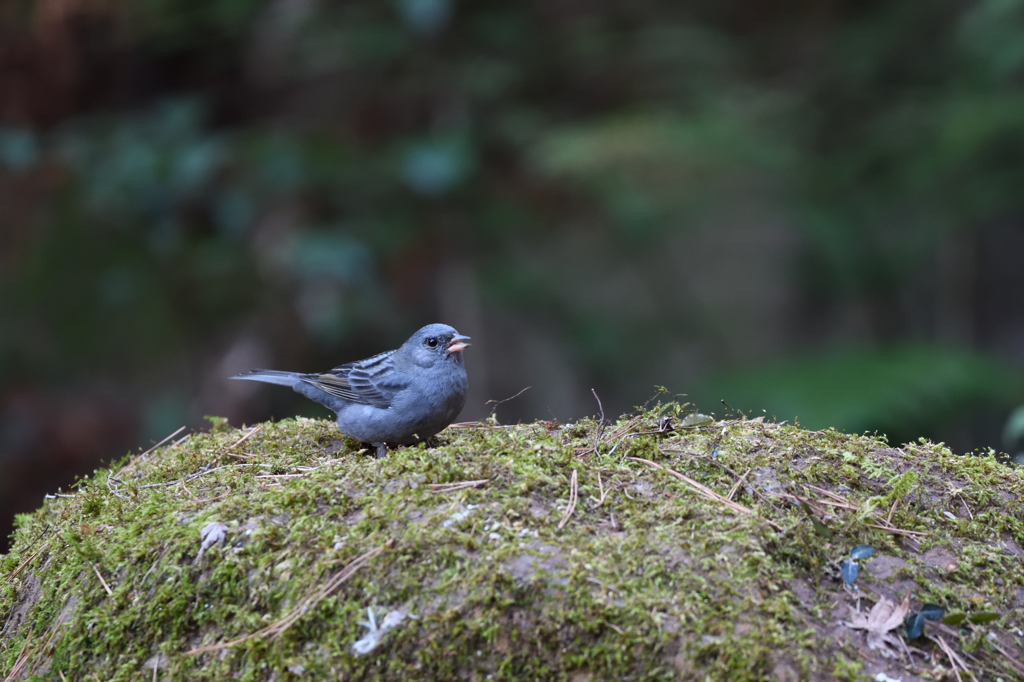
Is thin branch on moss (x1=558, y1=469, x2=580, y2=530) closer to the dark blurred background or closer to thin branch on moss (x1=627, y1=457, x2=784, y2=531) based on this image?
thin branch on moss (x1=627, y1=457, x2=784, y2=531)

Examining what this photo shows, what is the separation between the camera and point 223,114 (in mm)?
9812

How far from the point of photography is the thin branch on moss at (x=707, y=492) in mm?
2897

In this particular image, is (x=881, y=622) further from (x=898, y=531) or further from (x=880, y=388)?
(x=880, y=388)

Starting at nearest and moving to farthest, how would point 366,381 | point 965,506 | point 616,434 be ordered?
point 965,506
point 616,434
point 366,381

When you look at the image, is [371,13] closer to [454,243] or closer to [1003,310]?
[454,243]

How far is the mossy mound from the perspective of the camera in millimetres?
2404

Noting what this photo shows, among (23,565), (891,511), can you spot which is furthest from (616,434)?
(23,565)

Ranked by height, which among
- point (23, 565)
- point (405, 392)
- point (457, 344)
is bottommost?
point (23, 565)

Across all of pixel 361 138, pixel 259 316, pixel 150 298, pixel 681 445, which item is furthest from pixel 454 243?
pixel 681 445

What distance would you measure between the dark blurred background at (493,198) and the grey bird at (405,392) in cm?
318

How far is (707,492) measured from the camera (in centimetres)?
306

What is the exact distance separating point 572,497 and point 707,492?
54 cm

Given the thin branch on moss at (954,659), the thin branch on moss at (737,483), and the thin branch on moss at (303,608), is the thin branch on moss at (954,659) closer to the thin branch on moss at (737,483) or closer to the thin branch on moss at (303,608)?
the thin branch on moss at (737,483)

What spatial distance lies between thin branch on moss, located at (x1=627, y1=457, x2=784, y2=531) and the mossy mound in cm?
1
